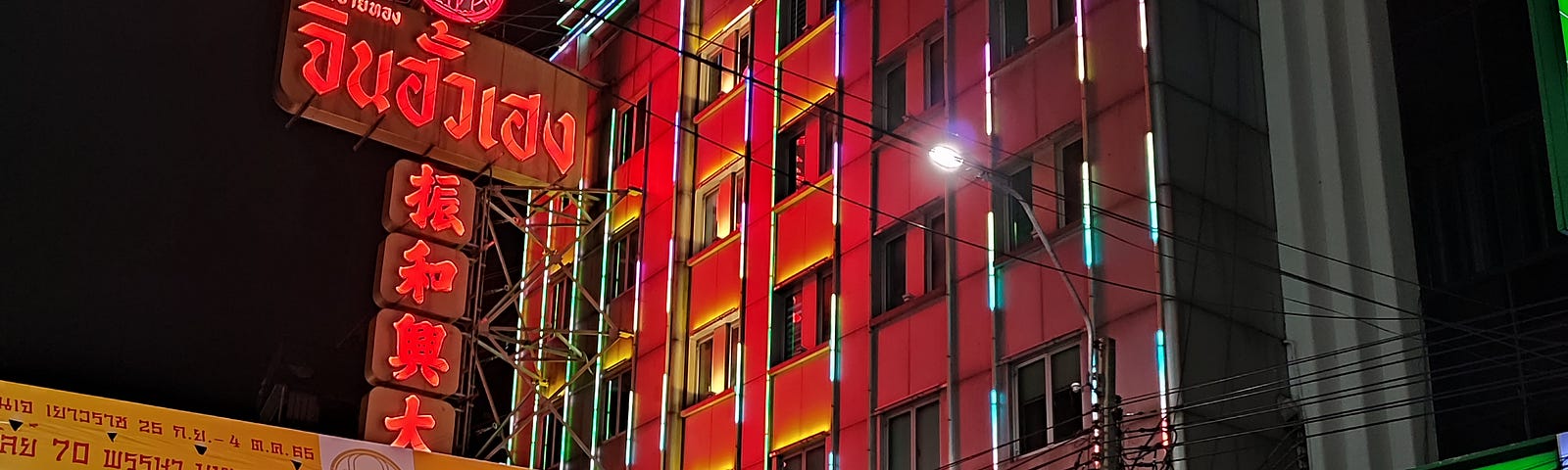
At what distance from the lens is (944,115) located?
2203cm

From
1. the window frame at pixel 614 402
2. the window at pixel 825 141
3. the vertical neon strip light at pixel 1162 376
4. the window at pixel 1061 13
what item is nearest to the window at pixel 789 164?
the window at pixel 825 141

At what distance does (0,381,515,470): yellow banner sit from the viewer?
1830 centimetres

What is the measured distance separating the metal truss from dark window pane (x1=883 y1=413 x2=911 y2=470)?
6520 millimetres

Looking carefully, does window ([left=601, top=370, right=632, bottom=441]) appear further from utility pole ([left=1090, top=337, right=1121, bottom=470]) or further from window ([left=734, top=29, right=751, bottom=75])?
utility pole ([left=1090, top=337, right=1121, bottom=470])

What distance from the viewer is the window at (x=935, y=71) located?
22578 mm

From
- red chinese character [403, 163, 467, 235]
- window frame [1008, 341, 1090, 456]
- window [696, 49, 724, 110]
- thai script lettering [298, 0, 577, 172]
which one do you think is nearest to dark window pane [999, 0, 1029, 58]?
window frame [1008, 341, 1090, 456]

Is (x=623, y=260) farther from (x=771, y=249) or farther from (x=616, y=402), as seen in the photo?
(x=771, y=249)

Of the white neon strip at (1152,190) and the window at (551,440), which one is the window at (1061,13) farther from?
the window at (551,440)

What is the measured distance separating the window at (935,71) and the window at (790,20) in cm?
396

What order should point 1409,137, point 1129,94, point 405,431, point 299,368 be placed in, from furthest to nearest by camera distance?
point 299,368
point 1409,137
point 405,431
point 1129,94

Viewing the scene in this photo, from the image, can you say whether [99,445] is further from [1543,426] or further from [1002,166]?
[1543,426]

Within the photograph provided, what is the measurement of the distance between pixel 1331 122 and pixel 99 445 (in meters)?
15.2

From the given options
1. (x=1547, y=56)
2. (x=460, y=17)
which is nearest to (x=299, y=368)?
(x=460, y=17)

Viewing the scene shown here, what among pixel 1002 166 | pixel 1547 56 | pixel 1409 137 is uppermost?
pixel 1409 137
